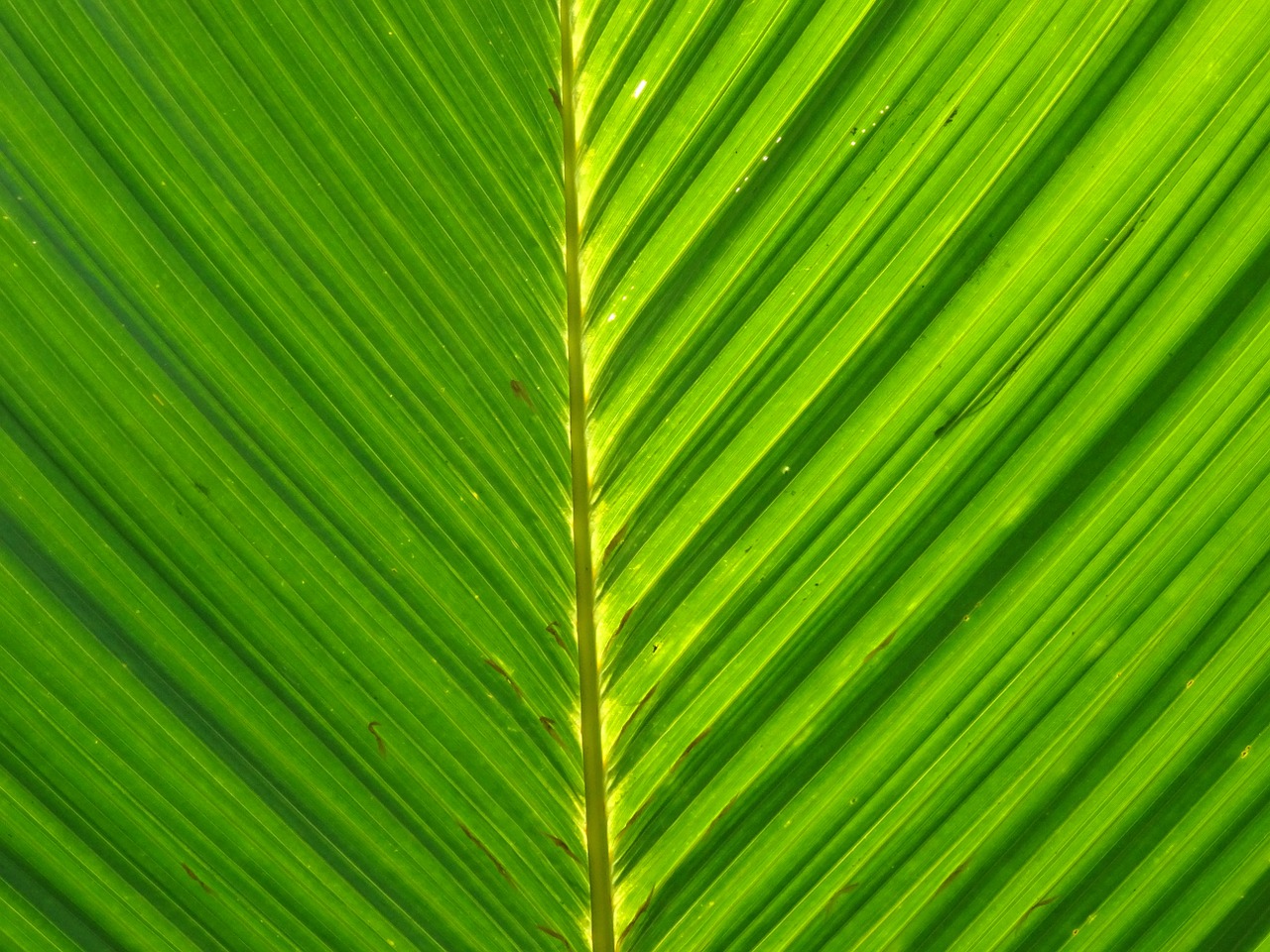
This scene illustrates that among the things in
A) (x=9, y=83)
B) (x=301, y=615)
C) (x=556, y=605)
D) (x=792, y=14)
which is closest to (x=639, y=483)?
(x=556, y=605)

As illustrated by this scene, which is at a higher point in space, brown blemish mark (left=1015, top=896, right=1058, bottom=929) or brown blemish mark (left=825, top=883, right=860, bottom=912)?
brown blemish mark (left=1015, top=896, right=1058, bottom=929)

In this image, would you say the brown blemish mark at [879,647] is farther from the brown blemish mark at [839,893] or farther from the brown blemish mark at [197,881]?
the brown blemish mark at [197,881]

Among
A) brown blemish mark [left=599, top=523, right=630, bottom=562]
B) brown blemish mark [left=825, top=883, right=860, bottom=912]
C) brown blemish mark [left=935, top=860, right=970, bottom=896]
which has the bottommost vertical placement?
brown blemish mark [left=825, top=883, right=860, bottom=912]

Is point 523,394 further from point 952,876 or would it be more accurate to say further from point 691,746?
point 952,876

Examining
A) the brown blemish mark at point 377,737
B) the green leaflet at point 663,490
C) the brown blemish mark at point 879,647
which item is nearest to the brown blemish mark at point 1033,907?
the green leaflet at point 663,490

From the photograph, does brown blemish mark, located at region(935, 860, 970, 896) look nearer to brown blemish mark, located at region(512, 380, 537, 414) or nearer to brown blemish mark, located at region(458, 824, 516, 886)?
brown blemish mark, located at region(458, 824, 516, 886)

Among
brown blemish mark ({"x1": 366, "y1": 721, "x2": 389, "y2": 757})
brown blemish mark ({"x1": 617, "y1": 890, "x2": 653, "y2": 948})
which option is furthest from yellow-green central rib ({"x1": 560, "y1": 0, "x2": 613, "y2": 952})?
brown blemish mark ({"x1": 366, "y1": 721, "x2": 389, "y2": 757})

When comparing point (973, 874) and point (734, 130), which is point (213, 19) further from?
point (973, 874)

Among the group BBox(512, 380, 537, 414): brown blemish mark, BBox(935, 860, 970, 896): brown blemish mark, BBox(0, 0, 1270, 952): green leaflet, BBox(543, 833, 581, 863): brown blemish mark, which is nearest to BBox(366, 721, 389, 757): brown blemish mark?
BBox(0, 0, 1270, 952): green leaflet
